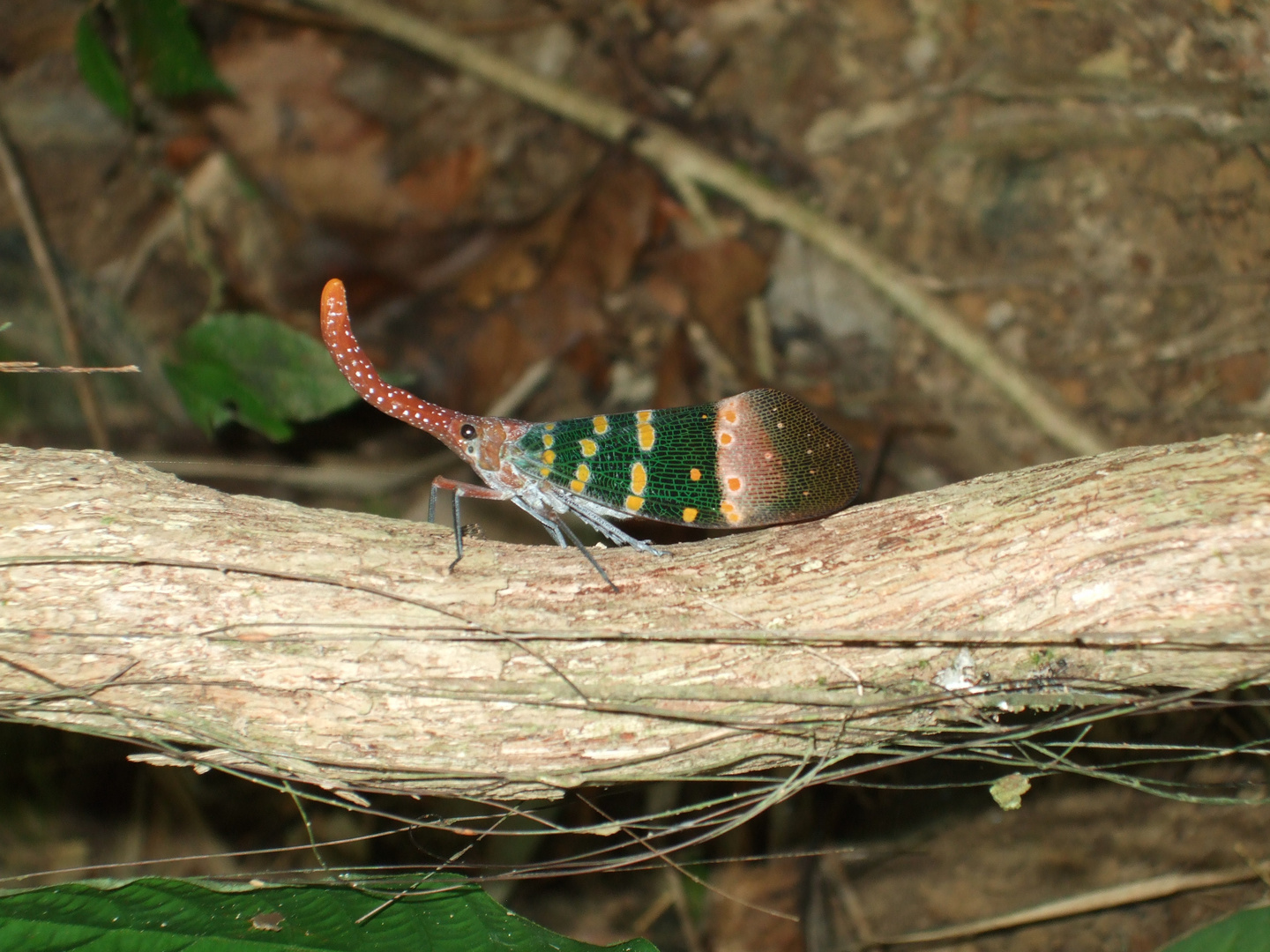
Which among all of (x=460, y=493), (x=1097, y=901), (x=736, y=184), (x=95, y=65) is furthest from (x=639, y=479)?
(x=95, y=65)

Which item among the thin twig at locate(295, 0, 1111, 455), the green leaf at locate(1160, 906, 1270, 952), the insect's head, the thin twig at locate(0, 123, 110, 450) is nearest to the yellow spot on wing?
the insect's head

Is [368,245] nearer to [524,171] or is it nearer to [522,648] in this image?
[524,171]

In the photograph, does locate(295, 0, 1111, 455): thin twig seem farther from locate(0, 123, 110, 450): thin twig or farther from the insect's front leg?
the insect's front leg

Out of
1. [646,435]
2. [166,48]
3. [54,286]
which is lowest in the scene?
[646,435]

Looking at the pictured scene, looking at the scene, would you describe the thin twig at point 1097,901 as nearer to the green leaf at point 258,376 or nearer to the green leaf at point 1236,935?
the green leaf at point 1236,935

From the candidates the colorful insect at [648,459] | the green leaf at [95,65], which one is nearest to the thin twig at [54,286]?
the green leaf at [95,65]

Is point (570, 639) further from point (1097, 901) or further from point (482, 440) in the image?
point (1097, 901)
